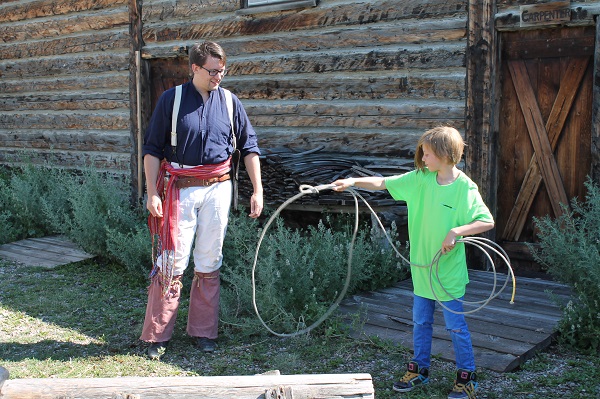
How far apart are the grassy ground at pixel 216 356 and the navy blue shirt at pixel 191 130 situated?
131 centimetres

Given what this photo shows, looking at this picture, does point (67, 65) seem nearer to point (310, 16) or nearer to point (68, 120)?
point (68, 120)

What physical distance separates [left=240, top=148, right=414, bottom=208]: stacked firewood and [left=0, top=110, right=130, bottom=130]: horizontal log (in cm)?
353

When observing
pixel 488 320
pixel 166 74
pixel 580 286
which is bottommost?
pixel 488 320

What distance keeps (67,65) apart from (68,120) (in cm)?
82

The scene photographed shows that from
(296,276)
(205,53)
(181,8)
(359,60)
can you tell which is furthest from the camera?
(181,8)

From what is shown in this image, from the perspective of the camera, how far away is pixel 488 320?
5395 millimetres

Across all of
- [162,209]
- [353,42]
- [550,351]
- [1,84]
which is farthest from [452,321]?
[1,84]

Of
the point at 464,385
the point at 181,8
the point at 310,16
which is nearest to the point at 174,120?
the point at 464,385

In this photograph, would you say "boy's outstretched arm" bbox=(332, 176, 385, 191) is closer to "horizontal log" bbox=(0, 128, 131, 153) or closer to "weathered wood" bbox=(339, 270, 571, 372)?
"weathered wood" bbox=(339, 270, 571, 372)

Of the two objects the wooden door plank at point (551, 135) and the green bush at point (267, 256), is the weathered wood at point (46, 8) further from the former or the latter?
the wooden door plank at point (551, 135)

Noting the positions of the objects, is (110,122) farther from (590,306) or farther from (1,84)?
(590,306)

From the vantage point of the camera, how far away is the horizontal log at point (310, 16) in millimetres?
7168

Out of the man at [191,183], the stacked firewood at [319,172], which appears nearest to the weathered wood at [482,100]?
the stacked firewood at [319,172]

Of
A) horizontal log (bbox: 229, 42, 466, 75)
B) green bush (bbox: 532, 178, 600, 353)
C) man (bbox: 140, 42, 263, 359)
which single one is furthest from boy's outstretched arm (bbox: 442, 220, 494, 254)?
horizontal log (bbox: 229, 42, 466, 75)
